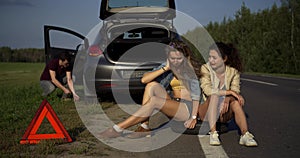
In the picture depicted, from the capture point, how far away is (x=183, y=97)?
4.34m

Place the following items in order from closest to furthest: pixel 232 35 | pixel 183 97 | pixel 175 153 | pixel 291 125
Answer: pixel 175 153, pixel 183 97, pixel 291 125, pixel 232 35

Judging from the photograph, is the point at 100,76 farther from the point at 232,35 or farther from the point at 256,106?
the point at 232,35

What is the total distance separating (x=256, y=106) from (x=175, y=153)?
415 centimetres

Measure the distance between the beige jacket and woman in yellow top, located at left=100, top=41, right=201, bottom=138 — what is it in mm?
99

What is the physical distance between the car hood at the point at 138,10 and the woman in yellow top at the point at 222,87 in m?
2.55

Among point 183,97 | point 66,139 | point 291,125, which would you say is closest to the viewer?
point 66,139

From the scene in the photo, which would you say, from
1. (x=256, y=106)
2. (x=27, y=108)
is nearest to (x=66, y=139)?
(x=27, y=108)

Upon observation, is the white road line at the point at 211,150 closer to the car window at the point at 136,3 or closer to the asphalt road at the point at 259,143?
the asphalt road at the point at 259,143

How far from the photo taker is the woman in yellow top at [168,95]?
13.3 feet

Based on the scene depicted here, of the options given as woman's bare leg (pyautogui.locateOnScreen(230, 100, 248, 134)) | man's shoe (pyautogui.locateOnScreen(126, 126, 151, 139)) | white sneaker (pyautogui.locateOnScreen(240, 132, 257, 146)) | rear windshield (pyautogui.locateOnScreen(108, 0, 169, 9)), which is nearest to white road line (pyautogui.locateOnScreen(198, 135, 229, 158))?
white sneaker (pyautogui.locateOnScreen(240, 132, 257, 146))

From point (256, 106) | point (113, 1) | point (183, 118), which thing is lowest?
point (256, 106)

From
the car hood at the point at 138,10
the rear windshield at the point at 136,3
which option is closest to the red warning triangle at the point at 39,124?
the car hood at the point at 138,10

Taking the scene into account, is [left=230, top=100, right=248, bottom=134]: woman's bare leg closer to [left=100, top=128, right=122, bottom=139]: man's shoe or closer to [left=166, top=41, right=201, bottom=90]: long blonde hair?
[left=166, top=41, right=201, bottom=90]: long blonde hair

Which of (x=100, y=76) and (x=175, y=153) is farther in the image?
(x=100, y=76)
